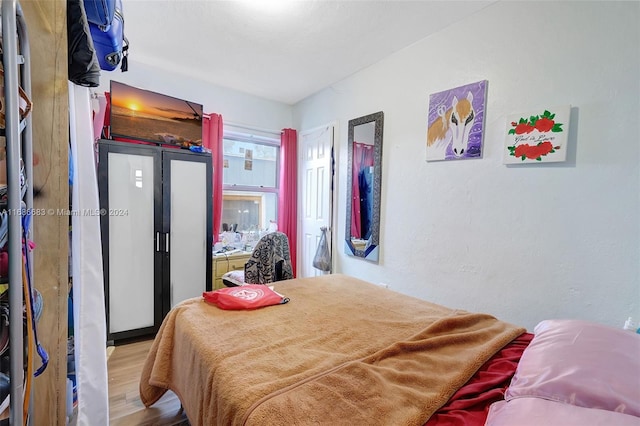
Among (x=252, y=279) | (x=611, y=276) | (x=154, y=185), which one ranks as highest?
(x=154, y=185)

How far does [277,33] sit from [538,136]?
2.07 metres

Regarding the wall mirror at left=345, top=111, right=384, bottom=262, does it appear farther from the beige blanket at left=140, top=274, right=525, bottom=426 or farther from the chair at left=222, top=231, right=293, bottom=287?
the beige blanket at left=140, top=274, right=525, bottom=426

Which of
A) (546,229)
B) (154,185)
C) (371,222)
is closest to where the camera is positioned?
(546,229)

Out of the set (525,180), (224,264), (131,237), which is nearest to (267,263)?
(224,264)

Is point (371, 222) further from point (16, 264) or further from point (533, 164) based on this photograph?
point (16, 264)

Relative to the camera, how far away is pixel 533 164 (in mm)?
1797

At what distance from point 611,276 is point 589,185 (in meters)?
0.51

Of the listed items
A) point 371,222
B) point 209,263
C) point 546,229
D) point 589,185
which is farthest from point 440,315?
point 209,263

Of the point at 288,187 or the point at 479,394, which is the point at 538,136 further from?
the point at 288,187

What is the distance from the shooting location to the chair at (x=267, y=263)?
270 cm

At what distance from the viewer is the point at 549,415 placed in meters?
0.69

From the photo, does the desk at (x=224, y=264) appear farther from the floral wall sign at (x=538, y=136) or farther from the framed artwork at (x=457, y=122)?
the floral wall sign at (x=538, y=136)

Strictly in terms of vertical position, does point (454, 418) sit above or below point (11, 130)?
below

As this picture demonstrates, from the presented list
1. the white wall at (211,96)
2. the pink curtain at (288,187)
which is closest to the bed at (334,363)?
the pink curtain at (288,187)
